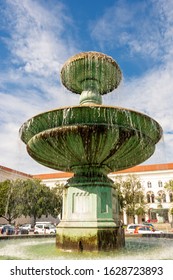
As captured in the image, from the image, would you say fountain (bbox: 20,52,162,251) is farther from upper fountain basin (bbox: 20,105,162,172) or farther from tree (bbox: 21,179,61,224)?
tree (bbox: 21,179,61,224)

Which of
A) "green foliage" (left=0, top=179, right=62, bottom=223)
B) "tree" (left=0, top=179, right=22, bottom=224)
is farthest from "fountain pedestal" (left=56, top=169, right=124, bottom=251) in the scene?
"green foliage" (left=0, top=179, right=62, bottom=223)

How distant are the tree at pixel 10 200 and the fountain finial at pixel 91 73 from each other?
3057cm

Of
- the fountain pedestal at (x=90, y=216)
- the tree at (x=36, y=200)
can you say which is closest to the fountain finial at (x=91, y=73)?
the fountain pedestal at (x=90, y=216)

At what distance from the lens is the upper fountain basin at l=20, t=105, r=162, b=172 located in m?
6.29

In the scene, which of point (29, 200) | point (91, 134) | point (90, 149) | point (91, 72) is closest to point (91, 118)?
point (91, 134)

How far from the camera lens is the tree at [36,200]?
39562 millimetres

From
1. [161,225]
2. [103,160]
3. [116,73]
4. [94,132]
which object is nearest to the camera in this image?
[94,132]

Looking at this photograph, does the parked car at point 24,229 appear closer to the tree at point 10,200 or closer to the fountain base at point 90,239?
the tree at point 10,200

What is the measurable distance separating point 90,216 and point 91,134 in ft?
6.72

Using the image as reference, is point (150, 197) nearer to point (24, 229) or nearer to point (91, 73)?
point (24, 229)
